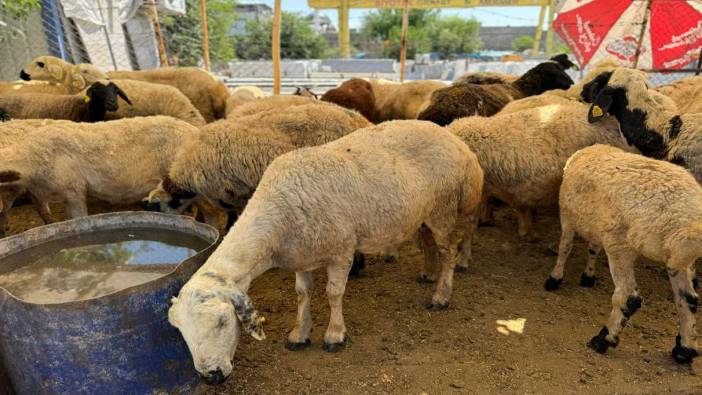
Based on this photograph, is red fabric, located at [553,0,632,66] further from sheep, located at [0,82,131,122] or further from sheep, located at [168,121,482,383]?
sheep, located at [0,82,131,122]

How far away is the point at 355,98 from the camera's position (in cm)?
891

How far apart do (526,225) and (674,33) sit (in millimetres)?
6976

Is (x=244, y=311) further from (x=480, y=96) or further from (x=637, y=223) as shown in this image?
(x=480, y=96)

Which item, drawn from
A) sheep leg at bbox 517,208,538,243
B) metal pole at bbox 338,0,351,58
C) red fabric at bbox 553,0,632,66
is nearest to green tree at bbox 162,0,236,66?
metal pole at bbox 338,0,351,58

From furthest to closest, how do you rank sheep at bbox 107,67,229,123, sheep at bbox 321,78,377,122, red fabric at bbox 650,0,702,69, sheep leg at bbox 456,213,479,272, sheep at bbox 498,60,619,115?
red fabric at bbox 650,0,702,69
sheep at bbox 107,67,229,123
sheep at bbox 321,78,377,122
sheep at bbox 498,60,619,115
sheep leg at bbox 456,213,479,272

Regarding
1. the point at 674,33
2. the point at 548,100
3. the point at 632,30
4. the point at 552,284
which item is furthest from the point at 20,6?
the point at 674,33

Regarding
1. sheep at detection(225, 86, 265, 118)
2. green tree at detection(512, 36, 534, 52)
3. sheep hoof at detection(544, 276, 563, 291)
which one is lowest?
sheep hoof at detection(544, 276, 563, 291)

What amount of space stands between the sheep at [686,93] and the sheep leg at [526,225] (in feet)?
7.71

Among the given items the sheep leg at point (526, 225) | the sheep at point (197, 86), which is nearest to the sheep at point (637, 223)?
the sheep leg at point (526, 225)

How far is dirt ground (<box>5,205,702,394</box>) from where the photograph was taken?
3.39m

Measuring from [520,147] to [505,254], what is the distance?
138 centimetres

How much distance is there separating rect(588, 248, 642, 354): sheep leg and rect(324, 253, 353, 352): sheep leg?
2071 mm

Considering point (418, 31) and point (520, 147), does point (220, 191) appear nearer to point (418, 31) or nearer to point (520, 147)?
point (520, 147)

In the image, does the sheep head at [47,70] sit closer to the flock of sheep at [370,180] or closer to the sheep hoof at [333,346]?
the flock of sheep at [370,180]
